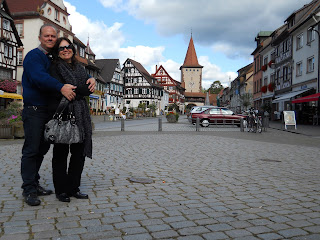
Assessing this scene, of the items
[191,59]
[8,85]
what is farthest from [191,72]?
[8,85]

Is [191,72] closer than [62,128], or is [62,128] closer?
[62,128]

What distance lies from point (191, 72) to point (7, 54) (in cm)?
8615

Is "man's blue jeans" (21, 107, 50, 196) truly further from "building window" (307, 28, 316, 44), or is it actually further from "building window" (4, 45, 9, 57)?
"building window" (4, 45, 9, 57)

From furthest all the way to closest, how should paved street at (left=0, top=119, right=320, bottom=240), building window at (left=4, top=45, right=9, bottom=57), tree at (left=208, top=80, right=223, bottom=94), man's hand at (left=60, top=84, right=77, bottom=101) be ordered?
tree at (left=208, top=80, right=223, bottom=94) < building window at (left=4, top=45, right=9, bottom=57) < man's hand at (left=60, top=84, right=77, bottom=101) < paved street at (left=0, top=119, right=320, bottom=240)

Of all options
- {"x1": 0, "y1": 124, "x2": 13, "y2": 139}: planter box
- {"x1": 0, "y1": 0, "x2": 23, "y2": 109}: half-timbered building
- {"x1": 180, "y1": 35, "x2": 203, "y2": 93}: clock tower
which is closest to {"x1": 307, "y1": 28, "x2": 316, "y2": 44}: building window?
Answer: {"x1": 0, "y1": 124, "x2": 13, "y2": 139}: planter box

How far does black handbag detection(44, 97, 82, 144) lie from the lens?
3.75 meters

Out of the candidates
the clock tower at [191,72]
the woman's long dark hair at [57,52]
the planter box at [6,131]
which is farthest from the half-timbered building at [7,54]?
the clock tower at [191,72]

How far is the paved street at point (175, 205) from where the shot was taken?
3.14 m

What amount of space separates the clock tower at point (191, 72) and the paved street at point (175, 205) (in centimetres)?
10873

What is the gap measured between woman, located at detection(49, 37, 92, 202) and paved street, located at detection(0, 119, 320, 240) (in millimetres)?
245

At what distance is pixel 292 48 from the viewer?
106 ft

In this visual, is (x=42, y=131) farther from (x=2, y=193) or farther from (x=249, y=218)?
(x=249, y=218)

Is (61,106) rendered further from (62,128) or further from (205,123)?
(205,123)

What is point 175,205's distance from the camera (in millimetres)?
4035
